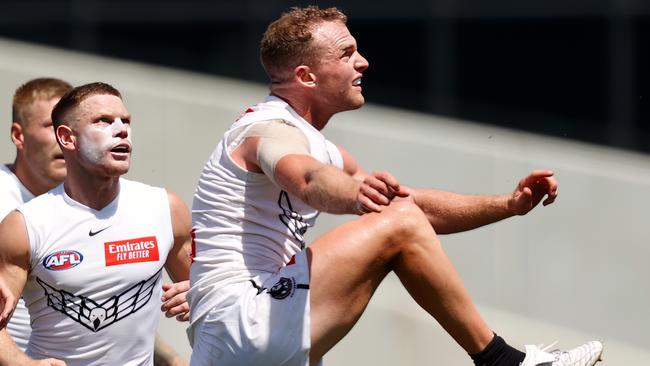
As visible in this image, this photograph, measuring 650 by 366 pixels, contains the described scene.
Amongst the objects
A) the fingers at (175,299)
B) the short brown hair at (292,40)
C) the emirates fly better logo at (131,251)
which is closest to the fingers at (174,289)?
the fingers at (175,299)

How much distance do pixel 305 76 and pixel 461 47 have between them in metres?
7.42

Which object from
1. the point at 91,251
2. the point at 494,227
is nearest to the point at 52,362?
the point at 91,251

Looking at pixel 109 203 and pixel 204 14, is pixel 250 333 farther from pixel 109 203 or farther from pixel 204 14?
pixel 204 14

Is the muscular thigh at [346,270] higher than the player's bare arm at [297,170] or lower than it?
lower

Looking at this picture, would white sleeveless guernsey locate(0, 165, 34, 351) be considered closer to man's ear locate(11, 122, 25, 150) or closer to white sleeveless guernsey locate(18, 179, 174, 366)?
man's ear locate(11, 122, 25, 150)

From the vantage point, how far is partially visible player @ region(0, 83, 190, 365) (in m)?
5.16

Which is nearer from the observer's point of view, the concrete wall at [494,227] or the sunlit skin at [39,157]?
the sunlit skin at [39,157]

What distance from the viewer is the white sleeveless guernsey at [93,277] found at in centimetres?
517

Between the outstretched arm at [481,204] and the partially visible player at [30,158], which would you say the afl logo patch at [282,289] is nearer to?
the outstretched arm at [481,204]

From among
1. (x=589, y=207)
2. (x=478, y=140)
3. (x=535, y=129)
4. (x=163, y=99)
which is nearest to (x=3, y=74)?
(x=163, y=99)

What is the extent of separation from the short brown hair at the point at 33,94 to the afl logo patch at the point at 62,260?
1.42 m

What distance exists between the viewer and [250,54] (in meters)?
11.6

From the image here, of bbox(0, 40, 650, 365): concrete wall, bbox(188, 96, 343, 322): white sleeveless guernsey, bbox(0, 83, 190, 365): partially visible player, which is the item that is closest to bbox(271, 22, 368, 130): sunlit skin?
bbox(188, 96, 343, 322): white sleeveless guernsey

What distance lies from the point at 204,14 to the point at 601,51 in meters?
3.74
